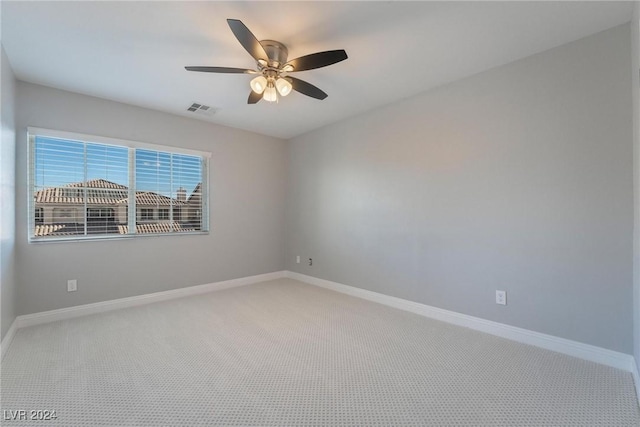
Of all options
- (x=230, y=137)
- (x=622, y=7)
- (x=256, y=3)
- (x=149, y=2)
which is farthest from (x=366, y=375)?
(x=230, y=137)

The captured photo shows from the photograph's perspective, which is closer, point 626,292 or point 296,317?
point 626,292

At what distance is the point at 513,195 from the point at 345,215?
2.05 m

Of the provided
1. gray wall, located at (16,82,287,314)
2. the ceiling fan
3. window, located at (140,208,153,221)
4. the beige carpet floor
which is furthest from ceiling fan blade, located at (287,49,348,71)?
window, located at (140,208,153,221)

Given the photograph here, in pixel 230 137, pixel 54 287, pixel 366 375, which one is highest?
pixel 230 137

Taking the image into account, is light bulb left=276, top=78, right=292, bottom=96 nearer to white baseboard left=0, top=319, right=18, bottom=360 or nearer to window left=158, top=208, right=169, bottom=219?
window left=158, top=208, right=169, bottom=219

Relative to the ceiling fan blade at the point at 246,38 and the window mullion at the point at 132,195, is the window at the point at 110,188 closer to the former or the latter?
the window mullion at the point at 132,195

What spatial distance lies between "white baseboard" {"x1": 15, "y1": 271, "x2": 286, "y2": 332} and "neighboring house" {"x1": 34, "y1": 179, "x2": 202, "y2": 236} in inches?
32.1

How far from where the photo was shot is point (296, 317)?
3.11 m

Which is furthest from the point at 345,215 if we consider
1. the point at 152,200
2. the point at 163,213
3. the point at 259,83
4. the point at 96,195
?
the point at 96,195

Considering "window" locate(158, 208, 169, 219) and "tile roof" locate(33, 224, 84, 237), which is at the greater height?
"window" locate(158, 208, 169, 219)

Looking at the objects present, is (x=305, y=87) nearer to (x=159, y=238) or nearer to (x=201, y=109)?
(x=201, y=109)

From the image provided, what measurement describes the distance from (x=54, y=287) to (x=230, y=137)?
9.07 ft

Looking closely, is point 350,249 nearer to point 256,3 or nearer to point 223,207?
point 223,207

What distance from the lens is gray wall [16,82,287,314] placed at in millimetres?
2908
